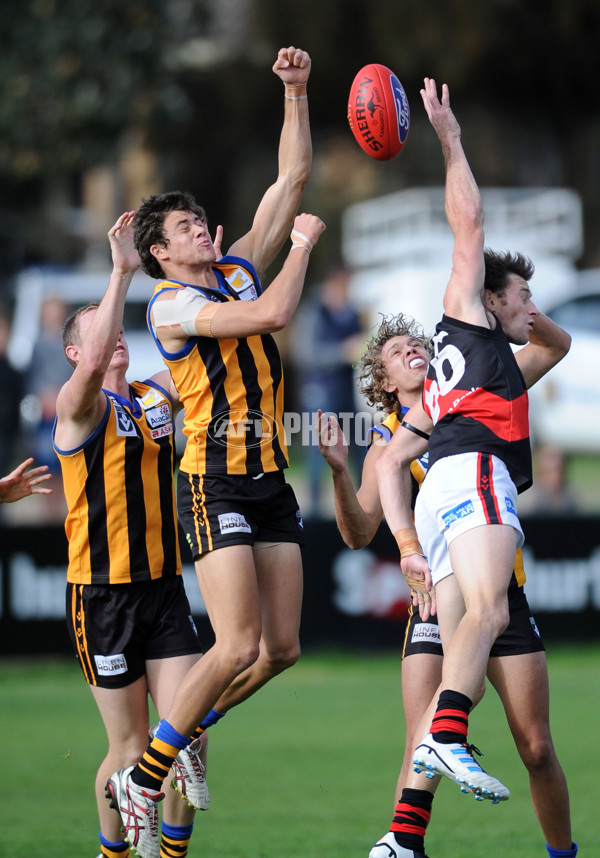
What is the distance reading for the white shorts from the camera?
4879 mm

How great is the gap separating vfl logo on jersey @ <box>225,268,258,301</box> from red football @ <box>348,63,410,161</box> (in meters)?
0.86

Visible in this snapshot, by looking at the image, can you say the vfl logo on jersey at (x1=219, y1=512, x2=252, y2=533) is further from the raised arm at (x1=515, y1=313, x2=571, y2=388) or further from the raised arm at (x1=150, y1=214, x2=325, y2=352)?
the raised arm at (x1=515, y1=313, x2=571, y2=388)

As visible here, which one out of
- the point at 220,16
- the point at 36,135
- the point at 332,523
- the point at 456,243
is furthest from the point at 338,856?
the point at 220,16

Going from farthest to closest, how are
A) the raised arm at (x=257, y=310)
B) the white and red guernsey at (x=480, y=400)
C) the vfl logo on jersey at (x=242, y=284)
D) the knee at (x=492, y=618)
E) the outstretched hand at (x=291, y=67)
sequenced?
the outstretched hand at (x=291, y=67) → the vfl logo on jersey at (x=242, y=284) → the raised arm at (x=257, y=310) → the white and red guernsey at (x=480, y=400) → the knee at (x=492, y=618)

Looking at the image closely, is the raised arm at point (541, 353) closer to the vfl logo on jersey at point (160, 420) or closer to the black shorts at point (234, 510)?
the black shorts at point (234, 510)

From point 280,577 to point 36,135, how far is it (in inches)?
728

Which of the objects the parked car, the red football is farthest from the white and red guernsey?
the parked car

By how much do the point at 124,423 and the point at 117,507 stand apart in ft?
1.30

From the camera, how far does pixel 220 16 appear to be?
27.2m

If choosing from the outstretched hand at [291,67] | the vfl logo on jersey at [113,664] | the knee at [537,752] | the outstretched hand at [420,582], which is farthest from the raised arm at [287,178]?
the knee at [537,752]

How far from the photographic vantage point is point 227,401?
5488 mm

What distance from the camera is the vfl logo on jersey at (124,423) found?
18.7 feet

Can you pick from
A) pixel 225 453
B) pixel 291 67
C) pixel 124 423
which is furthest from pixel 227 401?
pixel 291 67

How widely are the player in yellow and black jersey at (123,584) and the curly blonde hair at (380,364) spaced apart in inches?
41.2
